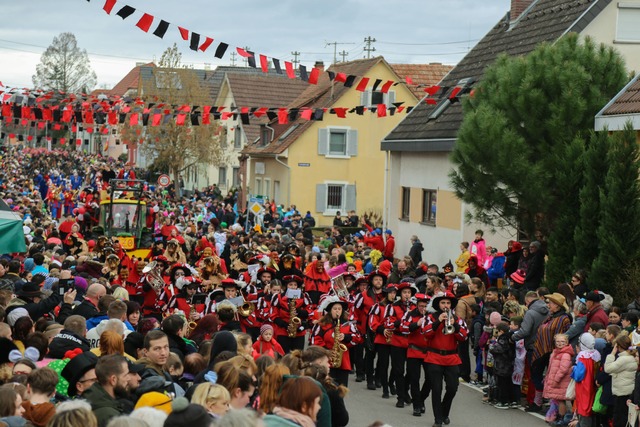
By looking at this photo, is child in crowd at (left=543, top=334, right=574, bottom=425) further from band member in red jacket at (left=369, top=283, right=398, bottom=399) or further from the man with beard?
the man with beard

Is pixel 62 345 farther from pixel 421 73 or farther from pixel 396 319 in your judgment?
pixel 421 73

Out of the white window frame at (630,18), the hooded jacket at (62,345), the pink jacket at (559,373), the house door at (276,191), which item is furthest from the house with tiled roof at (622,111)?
the house door at (276,191)

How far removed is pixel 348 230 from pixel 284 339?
22.9m

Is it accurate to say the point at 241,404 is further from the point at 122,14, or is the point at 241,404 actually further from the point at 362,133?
the point at 362,133

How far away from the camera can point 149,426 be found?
624cm

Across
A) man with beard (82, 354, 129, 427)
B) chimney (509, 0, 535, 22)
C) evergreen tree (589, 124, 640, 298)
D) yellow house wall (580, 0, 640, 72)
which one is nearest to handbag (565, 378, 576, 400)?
evergreen tree (589, 124, 640, 298)

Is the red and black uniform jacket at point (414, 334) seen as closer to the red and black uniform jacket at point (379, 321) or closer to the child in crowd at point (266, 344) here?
the red and black uniform jacket at point (379, 321)

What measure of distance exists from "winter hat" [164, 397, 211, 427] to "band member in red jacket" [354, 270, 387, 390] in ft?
31.6

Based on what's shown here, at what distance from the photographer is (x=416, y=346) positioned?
47.2 ft

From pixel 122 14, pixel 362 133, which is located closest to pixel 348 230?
pixel 362 133

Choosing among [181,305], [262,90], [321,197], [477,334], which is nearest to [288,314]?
[181,305]

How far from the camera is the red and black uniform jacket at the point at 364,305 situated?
1622cm

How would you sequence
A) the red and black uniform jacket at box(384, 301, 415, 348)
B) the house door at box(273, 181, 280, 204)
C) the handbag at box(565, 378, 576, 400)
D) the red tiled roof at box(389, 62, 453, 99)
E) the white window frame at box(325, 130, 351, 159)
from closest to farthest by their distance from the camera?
the handbag at box(565, 378, 576, 400), the red and black uniform jacket at box(384, 301, 415, 348), the red tiled roof at box(389, 62, 453, 99), the white window frame at box(325, 130, 351, 159), the house door at box(273, 181, 280, 204)

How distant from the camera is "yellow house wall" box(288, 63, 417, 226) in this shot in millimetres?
48688
